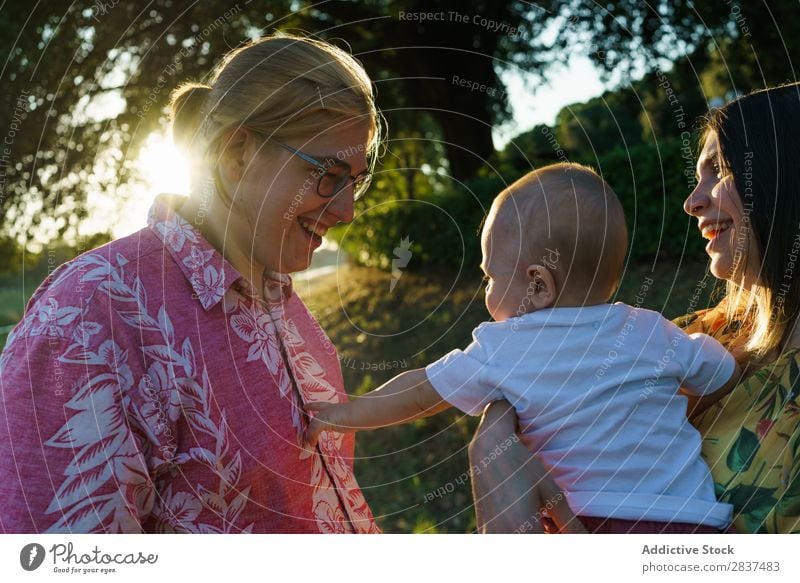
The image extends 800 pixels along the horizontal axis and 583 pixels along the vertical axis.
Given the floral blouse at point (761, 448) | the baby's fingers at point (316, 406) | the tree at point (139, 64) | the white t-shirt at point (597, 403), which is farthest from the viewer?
the tree at point (139, 64)

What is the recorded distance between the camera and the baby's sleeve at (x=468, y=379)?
202cm

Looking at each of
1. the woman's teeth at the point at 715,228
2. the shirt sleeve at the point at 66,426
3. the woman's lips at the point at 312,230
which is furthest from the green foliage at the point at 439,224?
the shirt sleeve at the point at 66,426

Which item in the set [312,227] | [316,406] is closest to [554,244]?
[312,227]

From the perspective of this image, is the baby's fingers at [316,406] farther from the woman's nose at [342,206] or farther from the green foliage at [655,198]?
the green foliage at [655,198]

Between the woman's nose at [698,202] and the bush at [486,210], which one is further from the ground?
the woman's nose at [698,202]

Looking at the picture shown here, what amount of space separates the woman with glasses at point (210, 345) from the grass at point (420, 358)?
8.26ft

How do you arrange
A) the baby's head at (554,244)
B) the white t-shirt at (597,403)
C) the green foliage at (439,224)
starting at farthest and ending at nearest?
the green foliage at (439,224) < the baby's head at (554,244) < the white t-shirt at (597,403)

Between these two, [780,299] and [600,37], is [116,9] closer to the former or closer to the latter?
[600,37]

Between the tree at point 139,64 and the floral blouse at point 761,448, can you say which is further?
the tree at point 139,64

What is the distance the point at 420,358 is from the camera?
7.80 meters

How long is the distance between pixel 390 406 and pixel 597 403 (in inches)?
21.1

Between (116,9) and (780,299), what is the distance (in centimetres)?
677

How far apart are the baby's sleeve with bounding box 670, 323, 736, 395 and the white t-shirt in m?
0.04

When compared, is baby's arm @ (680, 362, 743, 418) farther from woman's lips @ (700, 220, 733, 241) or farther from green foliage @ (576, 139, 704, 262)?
green foliage @ (576, 139, 704, 262)
